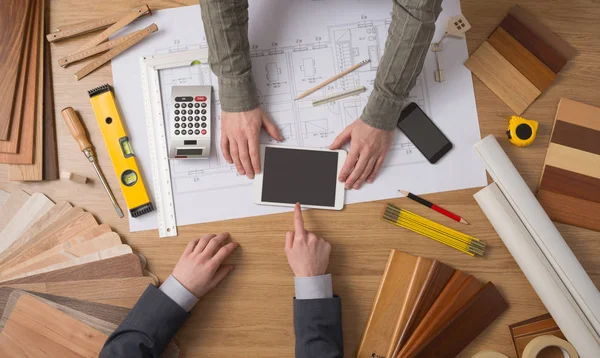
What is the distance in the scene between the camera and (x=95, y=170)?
118 centimetres

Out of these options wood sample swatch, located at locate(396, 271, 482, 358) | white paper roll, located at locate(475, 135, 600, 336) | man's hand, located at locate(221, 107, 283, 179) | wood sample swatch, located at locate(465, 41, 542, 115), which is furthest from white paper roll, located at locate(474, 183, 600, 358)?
man's hand, located at locate(221, 107, 283, 179)

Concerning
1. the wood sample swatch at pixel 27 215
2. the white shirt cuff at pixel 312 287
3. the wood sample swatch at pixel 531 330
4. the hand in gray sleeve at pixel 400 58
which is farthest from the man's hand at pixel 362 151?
the wood sample swatch at pixel 27 215

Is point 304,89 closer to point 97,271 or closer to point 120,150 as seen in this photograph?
point 120,150

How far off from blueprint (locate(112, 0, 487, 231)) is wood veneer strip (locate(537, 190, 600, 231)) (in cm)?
16

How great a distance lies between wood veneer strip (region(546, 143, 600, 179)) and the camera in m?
A: 1.14

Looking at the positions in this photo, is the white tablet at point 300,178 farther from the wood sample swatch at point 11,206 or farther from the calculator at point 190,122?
the wood sample swatch at point 11,206

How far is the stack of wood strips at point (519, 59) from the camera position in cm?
117

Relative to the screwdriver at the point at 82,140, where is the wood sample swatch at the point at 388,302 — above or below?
below

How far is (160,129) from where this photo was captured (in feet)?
Result: 3.92

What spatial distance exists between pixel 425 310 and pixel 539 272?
27 centimetres

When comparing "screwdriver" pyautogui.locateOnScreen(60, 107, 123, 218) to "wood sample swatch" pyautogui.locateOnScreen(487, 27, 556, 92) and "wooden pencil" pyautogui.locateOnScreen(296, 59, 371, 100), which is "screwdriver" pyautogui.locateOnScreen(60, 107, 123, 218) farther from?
"wood sample swatch" pyautogui.locateOnScreen(487, 27, 556, 92)

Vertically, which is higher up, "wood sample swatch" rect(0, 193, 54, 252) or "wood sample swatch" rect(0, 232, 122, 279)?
"wood sample swatch" rect(0, 193, 54, 252)

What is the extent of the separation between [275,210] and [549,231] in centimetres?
65

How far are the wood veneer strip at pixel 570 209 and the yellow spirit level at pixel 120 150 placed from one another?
0.97 metres
